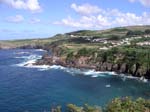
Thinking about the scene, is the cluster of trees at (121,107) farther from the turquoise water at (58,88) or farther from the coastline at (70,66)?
the coastline at (70,66)

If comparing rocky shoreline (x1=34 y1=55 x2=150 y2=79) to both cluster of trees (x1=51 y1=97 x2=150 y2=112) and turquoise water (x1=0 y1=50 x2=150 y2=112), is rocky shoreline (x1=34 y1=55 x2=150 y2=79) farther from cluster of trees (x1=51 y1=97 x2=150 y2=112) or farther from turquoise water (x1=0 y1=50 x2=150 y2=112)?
cluster of trees (x1=51 y1=97 x2=150 y2=112)

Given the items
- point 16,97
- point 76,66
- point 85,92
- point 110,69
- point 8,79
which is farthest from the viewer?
point 76,66

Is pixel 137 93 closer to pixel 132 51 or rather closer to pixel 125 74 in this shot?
pixel 125 74

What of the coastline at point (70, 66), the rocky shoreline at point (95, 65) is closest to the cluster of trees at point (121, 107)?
the coastline at point (70, 66)

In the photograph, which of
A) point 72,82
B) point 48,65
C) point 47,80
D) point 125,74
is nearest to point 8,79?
point 47,80

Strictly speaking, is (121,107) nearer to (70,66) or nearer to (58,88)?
(58,88)

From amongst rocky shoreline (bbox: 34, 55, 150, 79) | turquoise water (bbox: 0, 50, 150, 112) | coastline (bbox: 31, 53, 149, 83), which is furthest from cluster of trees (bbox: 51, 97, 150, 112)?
rocky shoreline (bbox: 34, 55, 150, 79)

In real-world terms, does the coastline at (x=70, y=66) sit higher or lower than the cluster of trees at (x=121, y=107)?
lower

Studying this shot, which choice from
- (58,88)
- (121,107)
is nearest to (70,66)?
(58,88)
